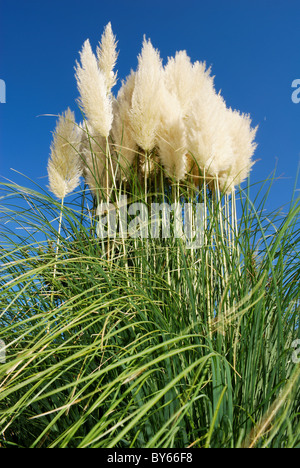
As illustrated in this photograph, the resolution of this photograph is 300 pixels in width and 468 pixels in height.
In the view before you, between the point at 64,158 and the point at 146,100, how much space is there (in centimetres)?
73

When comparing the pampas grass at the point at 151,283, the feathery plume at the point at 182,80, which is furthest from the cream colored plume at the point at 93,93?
the feathery plume at the point at 182,80

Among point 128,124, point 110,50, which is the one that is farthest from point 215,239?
point 110,50

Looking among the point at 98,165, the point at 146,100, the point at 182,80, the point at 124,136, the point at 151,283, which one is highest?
the point at 182,80

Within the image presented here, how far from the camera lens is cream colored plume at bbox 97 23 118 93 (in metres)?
2.99

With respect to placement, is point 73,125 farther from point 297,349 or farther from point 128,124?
point 297,349

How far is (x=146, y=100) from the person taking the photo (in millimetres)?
2715

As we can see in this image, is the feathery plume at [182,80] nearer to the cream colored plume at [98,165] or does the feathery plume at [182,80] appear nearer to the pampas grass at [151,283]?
the pampas grass at [151,283]

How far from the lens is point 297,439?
55.1 inches

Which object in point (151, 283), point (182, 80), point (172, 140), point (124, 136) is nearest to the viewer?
point (151, 283)

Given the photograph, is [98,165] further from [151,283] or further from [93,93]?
[151,283]

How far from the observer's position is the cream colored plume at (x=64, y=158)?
Result: 296cm

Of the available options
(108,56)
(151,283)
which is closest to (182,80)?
(108,56)

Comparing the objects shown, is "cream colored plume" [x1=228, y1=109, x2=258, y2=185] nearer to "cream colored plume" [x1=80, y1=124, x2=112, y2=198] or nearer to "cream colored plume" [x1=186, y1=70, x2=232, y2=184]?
"cream colored plume" [x1=186, y1=70, x2=232, y2=184]

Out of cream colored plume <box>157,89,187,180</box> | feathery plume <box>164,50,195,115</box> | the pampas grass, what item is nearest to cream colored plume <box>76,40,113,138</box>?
the pampas grass
